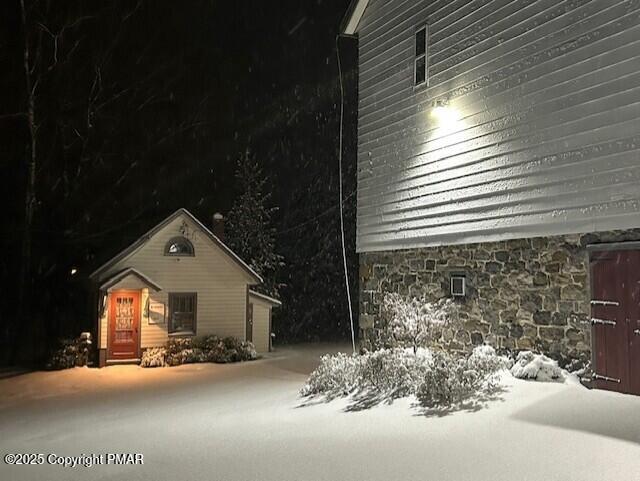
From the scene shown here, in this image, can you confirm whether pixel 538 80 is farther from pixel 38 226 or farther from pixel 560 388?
pixel 38 226

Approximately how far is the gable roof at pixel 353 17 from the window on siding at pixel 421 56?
7.20ft

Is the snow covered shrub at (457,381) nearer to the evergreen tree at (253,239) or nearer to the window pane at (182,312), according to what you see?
the window pane at (182,312)

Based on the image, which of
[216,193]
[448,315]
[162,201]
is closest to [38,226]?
[162,201]

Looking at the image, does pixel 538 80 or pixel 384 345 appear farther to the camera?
pixel 384 345

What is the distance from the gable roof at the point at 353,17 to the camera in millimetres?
13719

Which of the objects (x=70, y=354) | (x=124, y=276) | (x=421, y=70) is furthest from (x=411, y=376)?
(x=70, y=354)

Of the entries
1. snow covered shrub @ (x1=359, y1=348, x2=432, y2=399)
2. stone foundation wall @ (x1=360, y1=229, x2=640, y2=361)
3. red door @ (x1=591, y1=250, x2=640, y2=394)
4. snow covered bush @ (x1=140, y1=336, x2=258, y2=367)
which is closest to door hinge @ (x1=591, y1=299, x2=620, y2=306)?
red door @ (x1=591, y1=250, x2=640, y2=394)

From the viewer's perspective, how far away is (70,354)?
1752 centimetres

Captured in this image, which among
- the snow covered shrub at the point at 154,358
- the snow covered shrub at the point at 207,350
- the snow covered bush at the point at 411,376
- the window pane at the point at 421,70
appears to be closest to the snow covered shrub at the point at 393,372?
the snow covered bush at the point at 411,376

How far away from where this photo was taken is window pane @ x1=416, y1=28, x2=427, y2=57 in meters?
12.0

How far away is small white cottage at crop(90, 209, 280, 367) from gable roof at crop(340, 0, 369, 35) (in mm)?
8253

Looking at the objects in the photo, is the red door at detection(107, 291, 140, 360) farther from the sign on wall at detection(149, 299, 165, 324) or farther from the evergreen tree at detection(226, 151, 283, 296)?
the evergreen tree at detection(226, 151, 283, 296)

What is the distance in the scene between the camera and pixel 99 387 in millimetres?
13586

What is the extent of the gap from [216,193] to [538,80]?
24.3 meters
